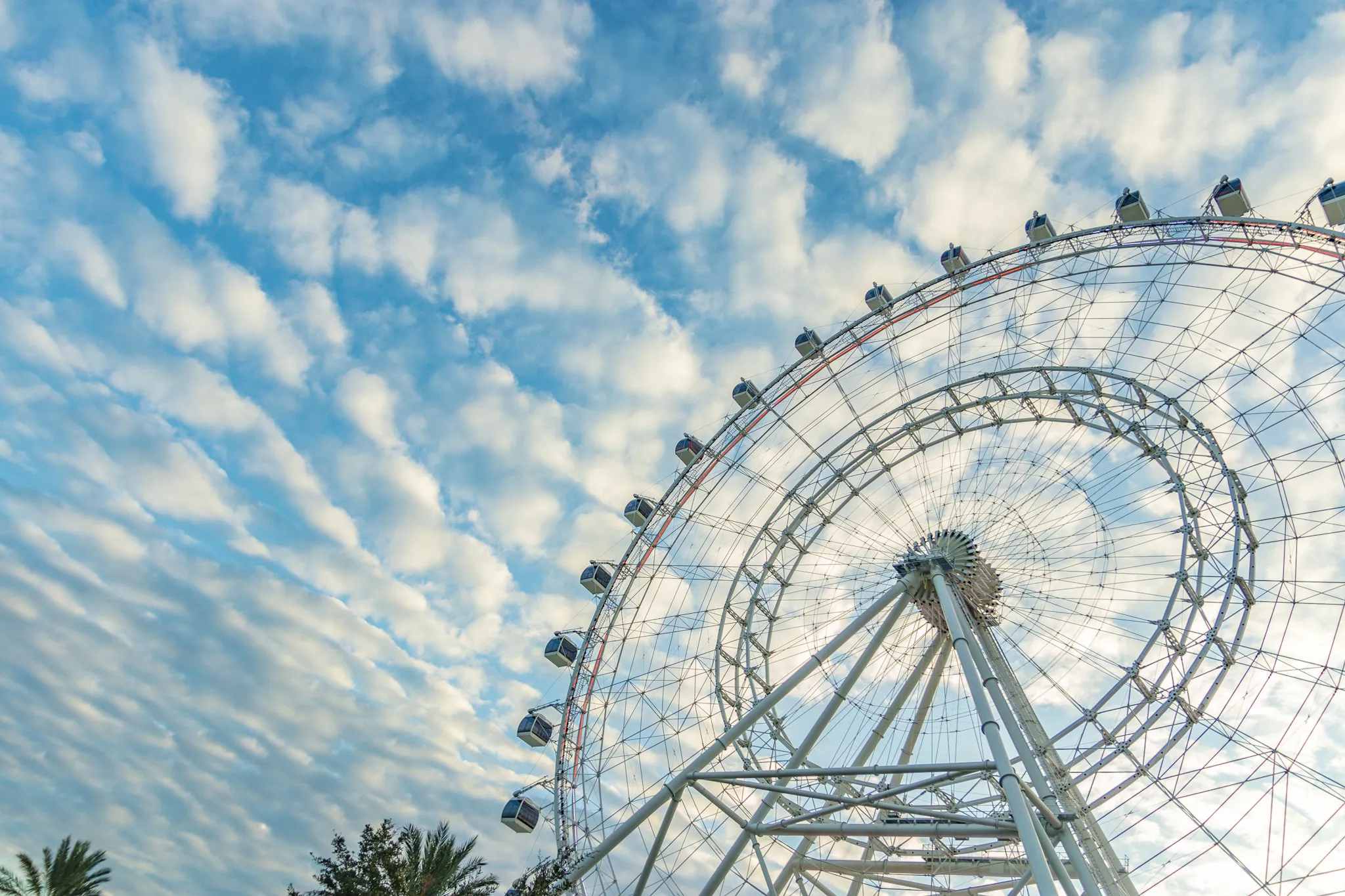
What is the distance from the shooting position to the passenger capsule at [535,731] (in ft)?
107

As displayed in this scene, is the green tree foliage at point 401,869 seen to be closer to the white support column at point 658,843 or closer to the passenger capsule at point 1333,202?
the white support column at point 658,843

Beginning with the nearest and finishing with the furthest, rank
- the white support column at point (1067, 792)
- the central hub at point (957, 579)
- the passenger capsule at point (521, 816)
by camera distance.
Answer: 1. the white support column at point (1067, 792)
2. the central hub at point (957, 579)
3. the passenger capsule at point (521, 816)

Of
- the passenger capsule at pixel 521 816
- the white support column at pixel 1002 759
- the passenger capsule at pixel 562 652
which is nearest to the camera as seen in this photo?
the white support column at pixel 1002 759

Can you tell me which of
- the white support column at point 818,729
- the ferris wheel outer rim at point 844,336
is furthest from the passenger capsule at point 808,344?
the white support column at point 818,729

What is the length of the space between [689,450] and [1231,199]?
21.2m

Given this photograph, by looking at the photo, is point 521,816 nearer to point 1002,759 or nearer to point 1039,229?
point 1002,759

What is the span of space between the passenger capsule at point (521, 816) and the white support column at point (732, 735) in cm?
576

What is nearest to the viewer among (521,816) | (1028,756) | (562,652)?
(1028,756)

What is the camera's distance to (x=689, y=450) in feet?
116

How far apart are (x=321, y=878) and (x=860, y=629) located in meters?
17.8

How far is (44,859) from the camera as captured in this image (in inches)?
1228

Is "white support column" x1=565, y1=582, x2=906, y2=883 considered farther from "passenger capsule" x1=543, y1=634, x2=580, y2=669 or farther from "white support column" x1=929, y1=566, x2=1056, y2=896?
"passenger capsule" x1=543, y1=634, x2=580, y2=669

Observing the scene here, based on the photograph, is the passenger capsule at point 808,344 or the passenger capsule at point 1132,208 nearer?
the passenger capsule at point 1132,208

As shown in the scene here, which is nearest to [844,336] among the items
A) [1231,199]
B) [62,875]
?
[1231,199]
